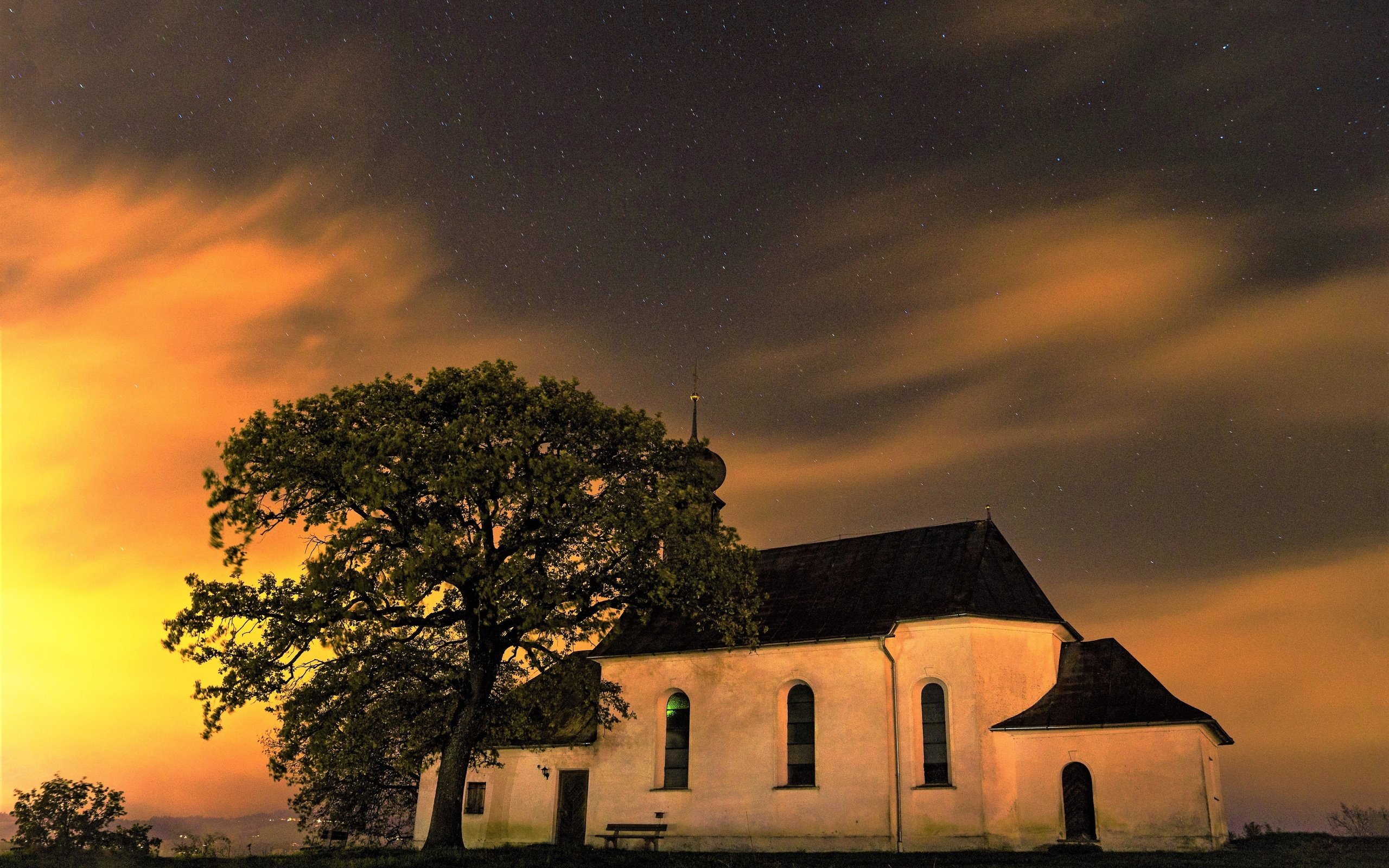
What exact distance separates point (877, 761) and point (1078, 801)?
5.49 m

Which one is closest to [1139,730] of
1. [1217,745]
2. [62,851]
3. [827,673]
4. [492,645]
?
[1217,745]

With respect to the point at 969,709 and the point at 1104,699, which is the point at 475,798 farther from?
the point at 1104,699

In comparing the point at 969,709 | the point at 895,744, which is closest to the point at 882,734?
the point at 895,744

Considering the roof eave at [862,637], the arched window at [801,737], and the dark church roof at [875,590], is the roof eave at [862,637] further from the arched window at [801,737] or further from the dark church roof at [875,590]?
the arched window at [801,737]

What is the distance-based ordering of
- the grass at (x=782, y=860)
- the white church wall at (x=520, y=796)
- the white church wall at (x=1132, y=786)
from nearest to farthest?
the grass at (x=782, y=860)
the white church wall at (x=1132, y=786)
the white church wall at (x=520, y=796)

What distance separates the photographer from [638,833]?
32312 mm

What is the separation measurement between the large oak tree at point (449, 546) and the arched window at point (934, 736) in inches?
290

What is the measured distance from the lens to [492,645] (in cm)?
2716

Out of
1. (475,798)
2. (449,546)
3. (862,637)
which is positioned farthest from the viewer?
(475,798)

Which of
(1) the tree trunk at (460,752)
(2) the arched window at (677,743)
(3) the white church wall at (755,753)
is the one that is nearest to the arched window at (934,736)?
(3) the white church wall at (755,753)

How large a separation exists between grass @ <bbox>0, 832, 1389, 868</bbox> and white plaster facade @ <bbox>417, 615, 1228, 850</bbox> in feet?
3.72

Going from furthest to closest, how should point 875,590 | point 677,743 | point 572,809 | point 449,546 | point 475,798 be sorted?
point 475,798 → point 572,809 → point 677,743 → point 875,590 → point 449,546

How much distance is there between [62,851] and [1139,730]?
29.8m

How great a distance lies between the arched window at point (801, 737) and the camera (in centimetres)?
3114
